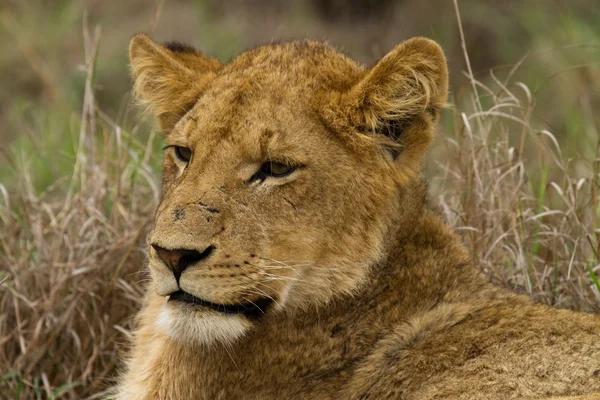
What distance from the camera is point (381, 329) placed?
411 centimetres

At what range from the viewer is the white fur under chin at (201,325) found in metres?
3.85

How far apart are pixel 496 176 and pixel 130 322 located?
2365 mm

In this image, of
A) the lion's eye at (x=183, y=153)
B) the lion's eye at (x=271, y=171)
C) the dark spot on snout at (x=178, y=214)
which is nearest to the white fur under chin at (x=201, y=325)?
the dark spot on snout at (x=178, y=214)

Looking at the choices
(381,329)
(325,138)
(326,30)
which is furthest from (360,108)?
(326,30)

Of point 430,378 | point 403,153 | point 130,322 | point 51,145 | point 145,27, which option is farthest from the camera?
point 145,27

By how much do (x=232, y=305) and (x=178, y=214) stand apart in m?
0.43

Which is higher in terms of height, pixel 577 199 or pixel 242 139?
pixel 242 139

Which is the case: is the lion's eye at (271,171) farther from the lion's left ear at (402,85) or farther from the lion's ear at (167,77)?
the lion's ear at (167,77)

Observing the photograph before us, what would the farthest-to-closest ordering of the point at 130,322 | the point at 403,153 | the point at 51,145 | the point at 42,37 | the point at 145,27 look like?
the point at 145,27
the point at 42,37
the point at 51,145
the point at 130,322
the point at 403,153

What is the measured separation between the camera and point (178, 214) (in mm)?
3840

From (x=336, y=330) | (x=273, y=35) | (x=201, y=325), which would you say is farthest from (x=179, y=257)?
(x=273, y=35)

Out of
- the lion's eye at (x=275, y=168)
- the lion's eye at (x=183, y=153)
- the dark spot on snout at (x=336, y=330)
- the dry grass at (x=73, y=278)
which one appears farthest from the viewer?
the dry grass at (x=73, y=278)

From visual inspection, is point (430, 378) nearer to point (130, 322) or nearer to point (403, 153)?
point (403, 153)

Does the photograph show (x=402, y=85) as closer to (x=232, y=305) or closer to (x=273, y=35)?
(x=232, y=305)
